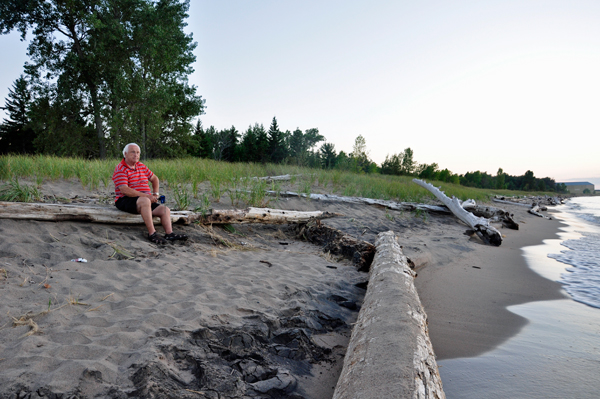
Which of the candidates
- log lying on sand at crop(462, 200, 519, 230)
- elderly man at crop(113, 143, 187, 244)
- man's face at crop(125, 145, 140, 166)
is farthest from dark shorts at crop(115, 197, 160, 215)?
log lying on sand at crop(462, 200, 519, 230)

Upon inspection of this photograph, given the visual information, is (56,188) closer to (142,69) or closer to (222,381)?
(222,381)

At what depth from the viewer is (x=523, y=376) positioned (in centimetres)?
205

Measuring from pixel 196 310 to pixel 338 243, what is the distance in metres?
2.77

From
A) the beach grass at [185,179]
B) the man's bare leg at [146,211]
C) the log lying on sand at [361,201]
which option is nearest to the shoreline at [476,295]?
the log lying on sand at [361,201]

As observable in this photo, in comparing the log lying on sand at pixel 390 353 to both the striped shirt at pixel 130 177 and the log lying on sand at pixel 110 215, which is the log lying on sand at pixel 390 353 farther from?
the striped shirt at pixel 130 177

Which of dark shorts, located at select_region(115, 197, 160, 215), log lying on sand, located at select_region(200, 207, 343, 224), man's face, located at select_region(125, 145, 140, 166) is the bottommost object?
log lying on sand, located at select_region(200, 207, 343, 224)

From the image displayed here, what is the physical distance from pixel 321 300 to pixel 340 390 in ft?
4.83

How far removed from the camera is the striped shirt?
4230 mm

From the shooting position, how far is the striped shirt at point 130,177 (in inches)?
167

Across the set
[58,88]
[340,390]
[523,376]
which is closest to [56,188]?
[340,390]

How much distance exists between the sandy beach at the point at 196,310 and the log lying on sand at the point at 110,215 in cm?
12

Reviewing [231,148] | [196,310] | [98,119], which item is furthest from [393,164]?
[196,310]

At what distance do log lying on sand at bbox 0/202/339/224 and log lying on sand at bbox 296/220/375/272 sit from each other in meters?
0.30

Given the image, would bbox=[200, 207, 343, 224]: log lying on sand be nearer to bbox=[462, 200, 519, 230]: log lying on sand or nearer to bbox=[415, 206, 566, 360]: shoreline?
bbox=[415, 206, 566, 360]: shoreline
